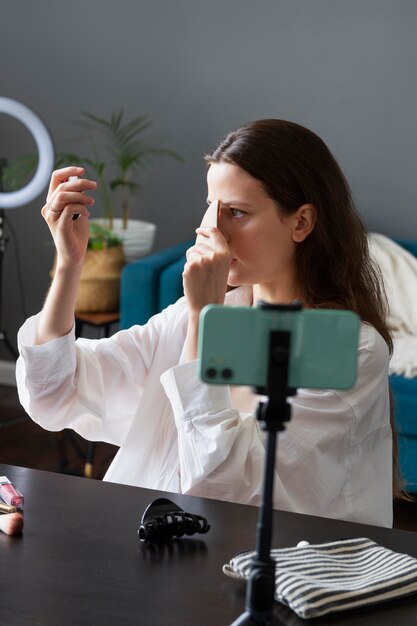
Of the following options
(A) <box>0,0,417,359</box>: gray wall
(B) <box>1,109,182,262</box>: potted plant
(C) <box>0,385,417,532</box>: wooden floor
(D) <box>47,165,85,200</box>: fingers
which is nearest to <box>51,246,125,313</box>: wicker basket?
(B) <box>1,109,182,262</box>: potted plant

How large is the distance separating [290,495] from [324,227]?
45 centimetres

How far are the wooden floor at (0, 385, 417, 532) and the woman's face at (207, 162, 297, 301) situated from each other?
1659mm

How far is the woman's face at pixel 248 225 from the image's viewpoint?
1.53 metres

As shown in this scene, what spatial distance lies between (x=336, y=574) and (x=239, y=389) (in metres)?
0.65

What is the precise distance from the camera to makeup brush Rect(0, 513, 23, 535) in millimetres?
1087

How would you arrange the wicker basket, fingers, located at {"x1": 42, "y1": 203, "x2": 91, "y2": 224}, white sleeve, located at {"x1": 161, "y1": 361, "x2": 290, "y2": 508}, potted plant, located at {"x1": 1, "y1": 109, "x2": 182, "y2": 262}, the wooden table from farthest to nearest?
1. potted plant, located at {"x1": 1, "y1": 109, "x2": 182, "y2": 262}
2. the wicker basket
3. fingers, located at {"x1": 42, "y1": 203, "x2": 91, "y2": 224}
4. white sleeve, located at {"x1": 161, "y1": 361, "x2": 290, "y2": 508}
5. the wooden table

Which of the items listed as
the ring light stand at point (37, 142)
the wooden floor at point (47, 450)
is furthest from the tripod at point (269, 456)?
the wooden floor at point (47, 450)

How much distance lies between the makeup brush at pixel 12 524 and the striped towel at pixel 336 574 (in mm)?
242

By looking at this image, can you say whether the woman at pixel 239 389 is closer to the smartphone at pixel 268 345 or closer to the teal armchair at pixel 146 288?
the smartphone at pixel 268 345

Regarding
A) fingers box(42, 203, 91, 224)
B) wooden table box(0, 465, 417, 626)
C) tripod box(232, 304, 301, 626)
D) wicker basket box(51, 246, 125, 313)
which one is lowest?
wicker basket box(51, 246, 125, 313)

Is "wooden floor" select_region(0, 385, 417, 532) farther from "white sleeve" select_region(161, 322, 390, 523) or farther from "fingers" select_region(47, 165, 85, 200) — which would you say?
"fingers" select_region(47, 165, 85, 200)

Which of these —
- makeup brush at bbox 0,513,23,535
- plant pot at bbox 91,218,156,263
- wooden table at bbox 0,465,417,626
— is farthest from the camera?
plant pot at bbox 91,218,156,263

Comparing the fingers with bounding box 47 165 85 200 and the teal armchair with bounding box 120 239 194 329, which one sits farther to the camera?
the teal armchair with bounding box 120 239 194 329

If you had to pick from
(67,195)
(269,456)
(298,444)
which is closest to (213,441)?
(298,444)
